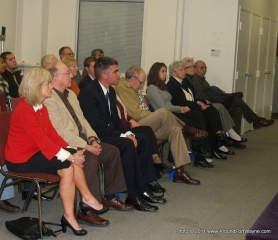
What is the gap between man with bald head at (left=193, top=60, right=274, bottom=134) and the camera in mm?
7555

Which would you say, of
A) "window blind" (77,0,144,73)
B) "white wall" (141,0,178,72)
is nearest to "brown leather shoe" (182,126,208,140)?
"white wall" (141,0,178,72)

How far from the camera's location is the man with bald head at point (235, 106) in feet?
24.8

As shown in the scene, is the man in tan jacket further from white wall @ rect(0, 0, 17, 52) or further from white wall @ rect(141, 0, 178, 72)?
white wall @ rect(0, 0, 17, 52)

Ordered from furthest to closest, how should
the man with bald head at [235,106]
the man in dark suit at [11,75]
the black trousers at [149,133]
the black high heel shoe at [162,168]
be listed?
the man with bald head at [235,106] → the man in dark suit at [11,75] → the black high heel shoe at [162,168] → the black trousers at [149,133]

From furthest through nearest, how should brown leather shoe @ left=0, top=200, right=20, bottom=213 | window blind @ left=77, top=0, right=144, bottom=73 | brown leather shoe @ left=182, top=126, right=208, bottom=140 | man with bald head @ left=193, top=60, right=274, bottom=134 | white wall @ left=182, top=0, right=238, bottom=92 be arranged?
1. window blind @ left=77, top=0, right=144, bottom=73
2. white wall @ left=182, top=0, right=238, bottom=92
3. man with bald head @ left=193, top=60, right=274, bottom=134
4. brown leather shoe @ left=182, top=126, right=208, bottom=140
5. brown leather shoe @ left=0, top=200, right=20, bottom=213

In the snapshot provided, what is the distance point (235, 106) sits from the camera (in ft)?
25.3

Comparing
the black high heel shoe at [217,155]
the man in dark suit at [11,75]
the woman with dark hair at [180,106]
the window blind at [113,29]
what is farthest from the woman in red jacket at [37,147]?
the window blind at [113,29]

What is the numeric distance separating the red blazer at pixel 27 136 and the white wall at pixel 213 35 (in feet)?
16.1

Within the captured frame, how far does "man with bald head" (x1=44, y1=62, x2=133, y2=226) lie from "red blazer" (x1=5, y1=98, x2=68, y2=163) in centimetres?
33

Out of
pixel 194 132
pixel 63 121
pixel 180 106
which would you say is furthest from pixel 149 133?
pixel 180 106

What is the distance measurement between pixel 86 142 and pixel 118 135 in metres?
0.48

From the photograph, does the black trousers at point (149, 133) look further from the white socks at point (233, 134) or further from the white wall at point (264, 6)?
the white wall at point (264, 6)

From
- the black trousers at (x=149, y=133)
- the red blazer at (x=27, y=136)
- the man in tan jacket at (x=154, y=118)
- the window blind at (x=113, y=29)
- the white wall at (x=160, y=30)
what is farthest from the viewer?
the window blind at (x=113, y=29)

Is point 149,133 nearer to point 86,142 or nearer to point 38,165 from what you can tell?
point 86,142
